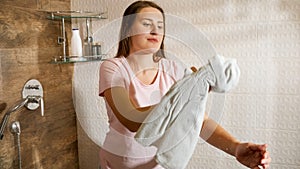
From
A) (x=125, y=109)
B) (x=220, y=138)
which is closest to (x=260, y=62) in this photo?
(x=220, y=138)

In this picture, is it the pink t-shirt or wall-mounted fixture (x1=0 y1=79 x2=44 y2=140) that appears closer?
the pink t-shirt

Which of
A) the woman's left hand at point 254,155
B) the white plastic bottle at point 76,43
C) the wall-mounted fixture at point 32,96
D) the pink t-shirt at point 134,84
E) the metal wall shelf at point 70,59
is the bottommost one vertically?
the woman's left hand at point 254,155

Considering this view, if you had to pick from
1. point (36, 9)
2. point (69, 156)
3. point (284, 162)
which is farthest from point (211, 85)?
point (69, 156)

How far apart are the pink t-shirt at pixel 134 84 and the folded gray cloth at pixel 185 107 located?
8cm

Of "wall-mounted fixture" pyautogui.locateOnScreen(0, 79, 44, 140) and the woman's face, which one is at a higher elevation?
the woman's face

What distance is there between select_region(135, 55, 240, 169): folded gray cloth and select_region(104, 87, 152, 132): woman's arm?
2 centimetres

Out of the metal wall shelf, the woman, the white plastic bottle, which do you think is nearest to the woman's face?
the woman

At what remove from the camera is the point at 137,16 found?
3.23ft

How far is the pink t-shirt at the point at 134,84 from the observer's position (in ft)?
3.19

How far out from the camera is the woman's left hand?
0.98 meters

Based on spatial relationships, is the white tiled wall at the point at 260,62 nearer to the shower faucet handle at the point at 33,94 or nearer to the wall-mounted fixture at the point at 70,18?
the wall-mounted fixture at the point at 70,18

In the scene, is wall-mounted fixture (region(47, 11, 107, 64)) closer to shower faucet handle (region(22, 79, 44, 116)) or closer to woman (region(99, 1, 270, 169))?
shower faucet handle (region(22, 79, 44, 116))

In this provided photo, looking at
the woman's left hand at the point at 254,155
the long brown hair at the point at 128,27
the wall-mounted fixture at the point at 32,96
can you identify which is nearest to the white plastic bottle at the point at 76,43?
the wall-mounted fixture at the point at 32,96

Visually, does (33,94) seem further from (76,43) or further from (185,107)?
(185,107)
